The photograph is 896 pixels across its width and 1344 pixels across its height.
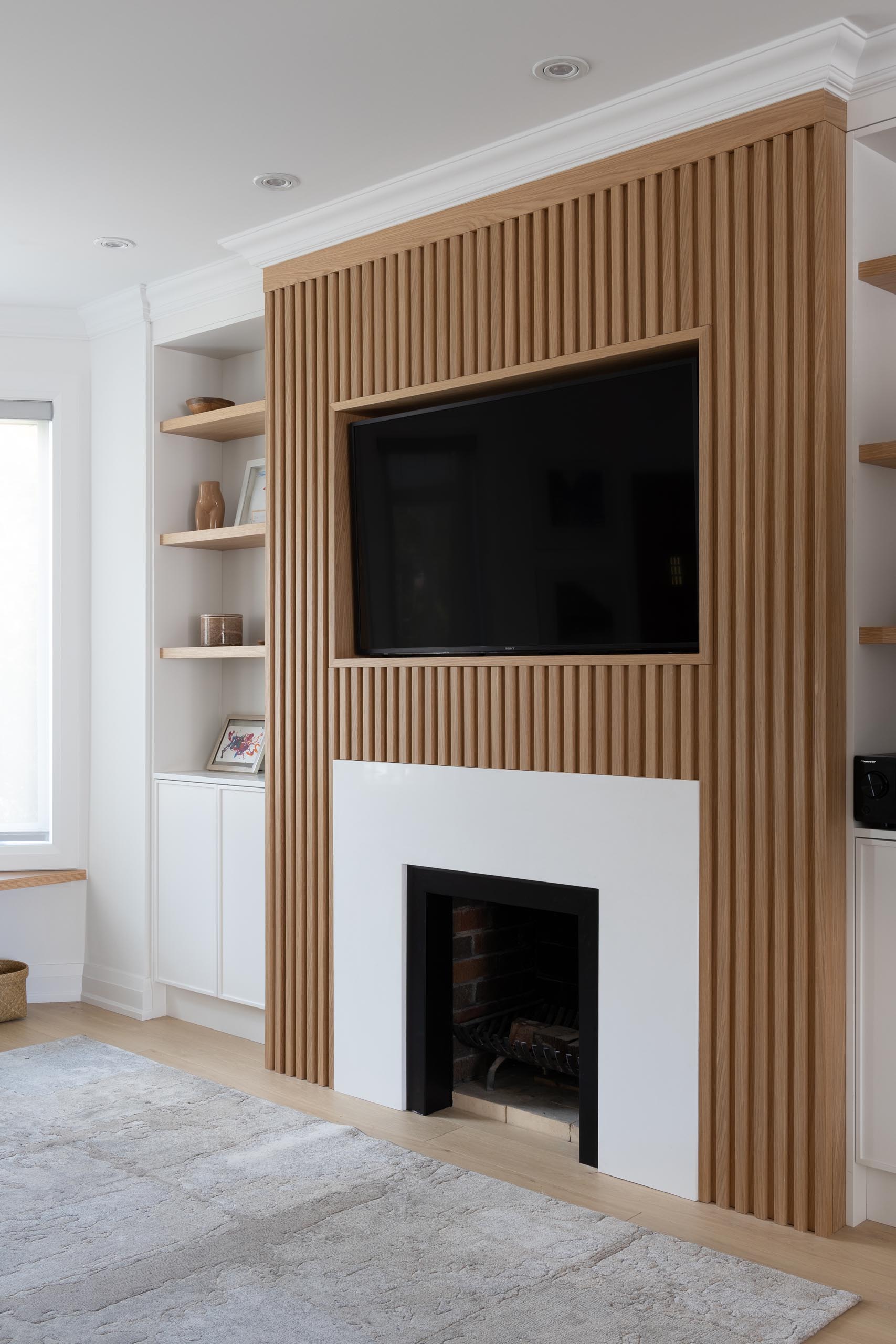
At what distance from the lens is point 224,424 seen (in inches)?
176

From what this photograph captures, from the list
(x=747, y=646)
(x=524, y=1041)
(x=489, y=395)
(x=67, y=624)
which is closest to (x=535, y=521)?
(x=489, y=395)

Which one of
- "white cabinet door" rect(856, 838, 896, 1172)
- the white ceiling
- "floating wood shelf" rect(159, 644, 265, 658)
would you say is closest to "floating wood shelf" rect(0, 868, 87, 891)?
"floating wood shelf" rect(159, 644, 265, 658)

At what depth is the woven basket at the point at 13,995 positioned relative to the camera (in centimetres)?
454

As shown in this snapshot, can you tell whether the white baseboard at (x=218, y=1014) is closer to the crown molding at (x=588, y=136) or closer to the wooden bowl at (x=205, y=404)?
the wooden bowl at (x=205, y=404)

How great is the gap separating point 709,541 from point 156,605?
250 cm

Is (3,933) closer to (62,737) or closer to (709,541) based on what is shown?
(62,737)

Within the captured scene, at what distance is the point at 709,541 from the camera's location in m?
2.88

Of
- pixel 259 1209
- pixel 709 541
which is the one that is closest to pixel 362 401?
pixel 709 541

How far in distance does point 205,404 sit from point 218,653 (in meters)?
0.96

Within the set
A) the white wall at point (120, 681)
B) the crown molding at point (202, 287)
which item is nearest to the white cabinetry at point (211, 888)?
the white wall at point (120, 681)

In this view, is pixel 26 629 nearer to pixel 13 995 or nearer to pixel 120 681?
pixel 120 681

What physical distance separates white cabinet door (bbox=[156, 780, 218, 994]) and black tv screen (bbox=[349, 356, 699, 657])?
1.08 metres

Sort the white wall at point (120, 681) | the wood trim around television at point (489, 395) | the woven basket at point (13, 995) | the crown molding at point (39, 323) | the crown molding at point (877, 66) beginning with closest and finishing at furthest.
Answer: the crown molding at point (877, 66) < the wood trim around television at point (489, 395) < the woven basket at point (13, 995) < the white wall at point (120, 681) < the crown molding at point (39, 323)

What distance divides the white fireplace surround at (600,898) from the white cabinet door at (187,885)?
0.86 m
